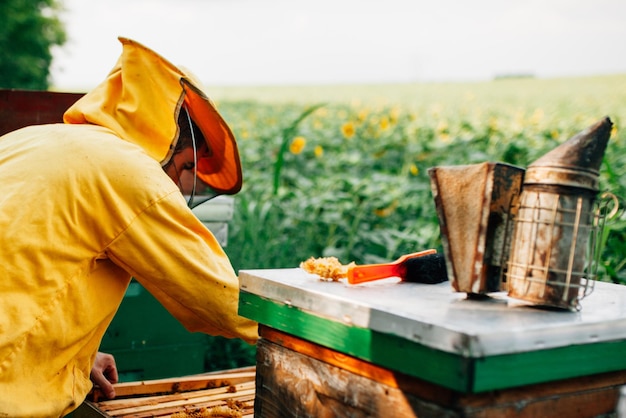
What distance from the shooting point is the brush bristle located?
5.52 feet

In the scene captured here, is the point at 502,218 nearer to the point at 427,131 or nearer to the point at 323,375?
the point at 323,375

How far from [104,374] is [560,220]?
5.15 ft

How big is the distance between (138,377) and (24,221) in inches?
47.1

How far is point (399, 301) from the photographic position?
1.41 m

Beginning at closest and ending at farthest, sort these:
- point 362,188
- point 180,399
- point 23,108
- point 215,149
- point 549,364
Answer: point 549,364 < point 180,399 < point 215,149 < point 23,108 < point 362,188

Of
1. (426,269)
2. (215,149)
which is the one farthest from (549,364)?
(215,149)

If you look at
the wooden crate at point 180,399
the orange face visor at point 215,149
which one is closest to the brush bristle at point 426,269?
the wooden crate at point 180,399

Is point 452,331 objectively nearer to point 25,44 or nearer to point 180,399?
point 180,399

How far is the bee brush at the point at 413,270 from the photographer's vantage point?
166 centimetres

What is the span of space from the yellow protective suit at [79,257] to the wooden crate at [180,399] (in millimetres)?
137

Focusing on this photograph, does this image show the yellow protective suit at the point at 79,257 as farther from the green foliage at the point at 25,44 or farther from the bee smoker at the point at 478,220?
the green foliage at the point at 25,44

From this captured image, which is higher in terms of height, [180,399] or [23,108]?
[23,108]

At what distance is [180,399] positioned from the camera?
2229 millimetres

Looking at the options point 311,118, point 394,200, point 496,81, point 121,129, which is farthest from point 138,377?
point 496,81
